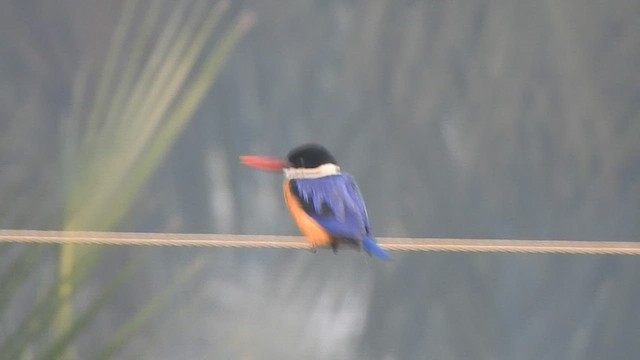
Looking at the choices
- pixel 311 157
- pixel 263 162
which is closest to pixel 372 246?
pixel 311 157

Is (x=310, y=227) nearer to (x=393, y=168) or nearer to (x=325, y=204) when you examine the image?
(x=325, y=204)

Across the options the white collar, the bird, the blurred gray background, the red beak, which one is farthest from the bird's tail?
the blurred gray background

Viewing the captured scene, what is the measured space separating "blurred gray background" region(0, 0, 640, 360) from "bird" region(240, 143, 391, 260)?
262 mm

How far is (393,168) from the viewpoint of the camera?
1610mm

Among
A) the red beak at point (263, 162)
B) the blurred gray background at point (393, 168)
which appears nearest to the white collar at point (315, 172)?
the red beak at point (263, 162)

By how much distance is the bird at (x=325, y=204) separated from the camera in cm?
125

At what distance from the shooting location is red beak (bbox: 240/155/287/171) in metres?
→ 1.48

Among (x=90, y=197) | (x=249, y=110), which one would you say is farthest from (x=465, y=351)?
(x=90, y=197)

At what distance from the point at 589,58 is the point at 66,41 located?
0.95 metres

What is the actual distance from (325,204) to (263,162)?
10.7 inches

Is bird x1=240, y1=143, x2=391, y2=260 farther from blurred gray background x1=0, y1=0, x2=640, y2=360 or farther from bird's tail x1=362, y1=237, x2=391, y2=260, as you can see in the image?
blurred gray background x1=0, y1=0, x2=640, y2=360

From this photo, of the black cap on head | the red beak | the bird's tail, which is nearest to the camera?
the bird's tail

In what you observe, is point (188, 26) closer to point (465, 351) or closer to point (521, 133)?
point (521, 133)

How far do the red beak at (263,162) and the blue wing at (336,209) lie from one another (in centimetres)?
16
